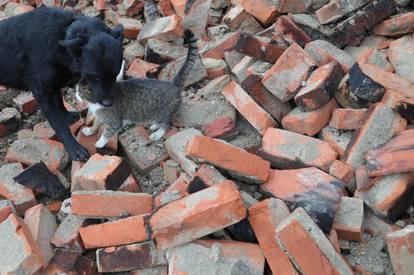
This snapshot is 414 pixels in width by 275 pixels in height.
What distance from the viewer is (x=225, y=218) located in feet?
8.49

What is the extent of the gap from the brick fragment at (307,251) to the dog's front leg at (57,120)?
1824 millimetres

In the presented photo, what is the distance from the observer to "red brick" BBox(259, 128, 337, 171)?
3102mm

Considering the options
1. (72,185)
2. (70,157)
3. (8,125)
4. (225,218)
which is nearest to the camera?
(225,218)

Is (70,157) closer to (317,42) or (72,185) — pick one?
(72,185)

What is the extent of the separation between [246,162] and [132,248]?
826 mm

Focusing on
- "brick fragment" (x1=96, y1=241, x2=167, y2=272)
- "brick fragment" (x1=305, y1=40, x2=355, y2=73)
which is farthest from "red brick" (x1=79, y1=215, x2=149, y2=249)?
"brick fragment" (x1=305, y1=40, x2=355, y2=73)

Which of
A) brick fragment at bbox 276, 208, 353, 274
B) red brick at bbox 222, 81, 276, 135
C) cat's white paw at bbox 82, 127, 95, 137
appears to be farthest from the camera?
cat's white paw at bbox 82, 127, 95, 137

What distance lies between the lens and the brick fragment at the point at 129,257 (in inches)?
106

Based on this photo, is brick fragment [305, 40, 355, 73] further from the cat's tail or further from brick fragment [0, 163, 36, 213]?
brick fragment [0, 163, 36, 213]

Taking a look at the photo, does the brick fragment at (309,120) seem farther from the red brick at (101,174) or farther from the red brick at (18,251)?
the red brick at (18,251)

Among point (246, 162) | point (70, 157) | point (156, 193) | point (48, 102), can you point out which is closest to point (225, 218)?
point (246, 162)

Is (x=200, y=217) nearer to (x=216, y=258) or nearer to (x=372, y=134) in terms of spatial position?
(x=216, y=258)

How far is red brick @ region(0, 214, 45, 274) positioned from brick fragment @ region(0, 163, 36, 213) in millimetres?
401

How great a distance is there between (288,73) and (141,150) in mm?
1187
